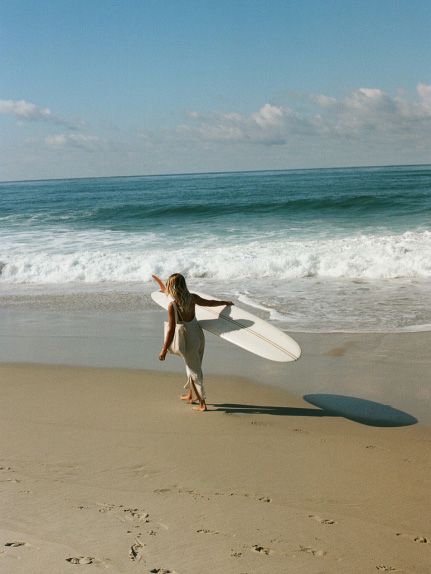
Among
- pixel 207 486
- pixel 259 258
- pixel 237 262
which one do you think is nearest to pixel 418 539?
pixel 207 486

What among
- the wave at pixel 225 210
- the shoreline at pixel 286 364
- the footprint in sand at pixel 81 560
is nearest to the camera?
the footprint in sand at pixel 81 560

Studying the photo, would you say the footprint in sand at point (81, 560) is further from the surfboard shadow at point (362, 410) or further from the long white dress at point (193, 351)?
the surfboard shadow at point (362, 410)

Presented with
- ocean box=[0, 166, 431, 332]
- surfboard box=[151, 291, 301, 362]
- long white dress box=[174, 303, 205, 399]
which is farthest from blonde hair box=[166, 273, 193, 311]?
ocean box=[0, 166, 431, 332]

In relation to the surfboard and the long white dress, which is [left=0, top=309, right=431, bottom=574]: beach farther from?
the surfboard

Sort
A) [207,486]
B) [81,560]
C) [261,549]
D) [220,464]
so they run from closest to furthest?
[81,560], [261,549], [207,486], [220,464]

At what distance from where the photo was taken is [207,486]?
3967 mm

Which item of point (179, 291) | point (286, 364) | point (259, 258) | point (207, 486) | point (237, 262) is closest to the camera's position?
point (207, 486)

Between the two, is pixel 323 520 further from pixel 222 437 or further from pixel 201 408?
pixel 201 408

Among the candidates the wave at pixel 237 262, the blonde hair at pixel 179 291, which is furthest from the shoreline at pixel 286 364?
the wave at pixel 237 262

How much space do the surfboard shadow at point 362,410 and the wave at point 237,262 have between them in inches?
291

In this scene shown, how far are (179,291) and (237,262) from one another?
9082 millimetres

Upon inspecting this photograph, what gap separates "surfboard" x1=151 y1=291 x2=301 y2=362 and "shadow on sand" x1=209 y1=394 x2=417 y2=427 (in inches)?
19.2

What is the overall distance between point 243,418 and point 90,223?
20490mm

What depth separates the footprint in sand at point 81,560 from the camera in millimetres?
3086
